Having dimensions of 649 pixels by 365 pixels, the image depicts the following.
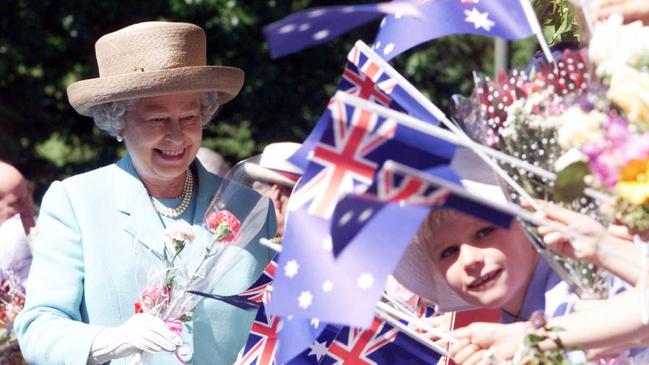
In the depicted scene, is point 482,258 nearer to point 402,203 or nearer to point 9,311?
point 402,203

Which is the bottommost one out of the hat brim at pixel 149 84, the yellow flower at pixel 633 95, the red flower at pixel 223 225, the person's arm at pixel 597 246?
the red flower at pixel 223 225

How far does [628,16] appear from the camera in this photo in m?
2.80

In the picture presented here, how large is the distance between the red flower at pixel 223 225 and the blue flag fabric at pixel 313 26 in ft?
4.64

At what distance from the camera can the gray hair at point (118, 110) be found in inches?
160

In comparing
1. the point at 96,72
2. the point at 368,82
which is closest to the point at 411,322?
the point at 368,82

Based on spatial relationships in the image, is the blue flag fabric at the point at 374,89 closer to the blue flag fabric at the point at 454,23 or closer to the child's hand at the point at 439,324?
the blue flag fabric at the point at 454,23

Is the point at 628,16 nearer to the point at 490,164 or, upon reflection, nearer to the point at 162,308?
the point at 490,164

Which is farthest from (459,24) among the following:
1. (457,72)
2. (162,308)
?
(457,72)

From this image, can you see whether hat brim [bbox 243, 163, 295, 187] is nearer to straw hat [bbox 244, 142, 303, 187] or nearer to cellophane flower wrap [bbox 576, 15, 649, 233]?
straw hat [bbox 244, 142, 303, 187]

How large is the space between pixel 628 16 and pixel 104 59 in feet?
6.42

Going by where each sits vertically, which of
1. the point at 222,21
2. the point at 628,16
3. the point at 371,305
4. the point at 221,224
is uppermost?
the point at 628,16

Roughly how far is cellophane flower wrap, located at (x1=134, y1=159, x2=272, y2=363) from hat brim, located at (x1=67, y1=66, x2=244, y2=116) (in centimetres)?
31

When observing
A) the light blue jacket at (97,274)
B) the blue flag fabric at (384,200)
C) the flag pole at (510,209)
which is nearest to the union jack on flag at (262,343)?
the light blue jacket at (97,274)

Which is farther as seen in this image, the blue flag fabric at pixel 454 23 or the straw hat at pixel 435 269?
the blue flag fabric at pixel 454 23
